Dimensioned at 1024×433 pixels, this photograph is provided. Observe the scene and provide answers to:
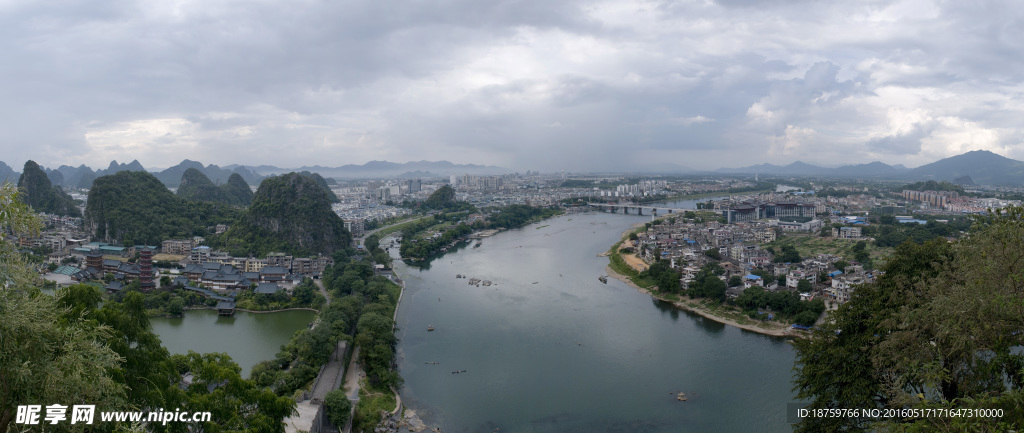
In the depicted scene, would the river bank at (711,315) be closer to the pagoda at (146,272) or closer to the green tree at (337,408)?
the green tree at (337,408)

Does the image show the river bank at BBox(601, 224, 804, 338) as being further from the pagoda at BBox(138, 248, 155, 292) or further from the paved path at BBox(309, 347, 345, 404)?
the pagoda at BBox(138, 248, 155, 292)

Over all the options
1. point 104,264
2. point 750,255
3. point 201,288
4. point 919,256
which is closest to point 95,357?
point 919,256

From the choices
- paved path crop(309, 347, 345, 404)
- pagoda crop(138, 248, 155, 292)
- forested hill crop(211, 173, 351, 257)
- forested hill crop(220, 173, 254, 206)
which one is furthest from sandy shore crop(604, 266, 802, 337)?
forested hill crop(220, 173, 254, 206)

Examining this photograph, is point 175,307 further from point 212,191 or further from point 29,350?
point 212,191

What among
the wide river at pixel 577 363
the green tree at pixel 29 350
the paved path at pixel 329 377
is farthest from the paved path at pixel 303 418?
the green tree at pixel 29 350

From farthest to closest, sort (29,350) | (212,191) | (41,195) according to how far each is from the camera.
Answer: (212,191) → (41,195) → (29,350)

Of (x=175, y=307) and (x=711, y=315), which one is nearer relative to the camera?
(x=175, y=307)

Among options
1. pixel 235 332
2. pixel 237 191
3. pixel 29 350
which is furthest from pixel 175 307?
pixel 237 191
